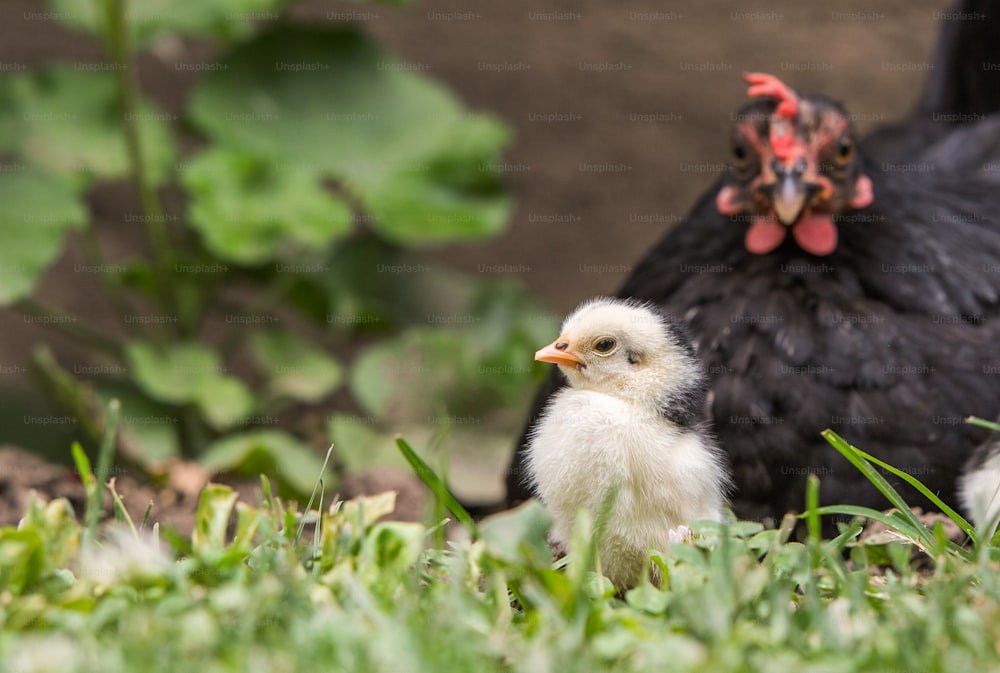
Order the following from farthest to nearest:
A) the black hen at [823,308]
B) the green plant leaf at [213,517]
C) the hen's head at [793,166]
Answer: the hen's head at [793,166]
the black hen at [823,308]
the green plant leaf at [213,517]

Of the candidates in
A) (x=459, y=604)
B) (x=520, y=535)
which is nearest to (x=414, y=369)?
(x=520, y=535)

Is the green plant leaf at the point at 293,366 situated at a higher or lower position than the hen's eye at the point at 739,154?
lower

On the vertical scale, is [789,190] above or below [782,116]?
below

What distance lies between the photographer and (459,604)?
1509mm

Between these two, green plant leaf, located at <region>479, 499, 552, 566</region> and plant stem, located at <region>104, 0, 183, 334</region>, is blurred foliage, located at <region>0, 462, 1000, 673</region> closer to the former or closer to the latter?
green plant leaf, located at <region>479, 499, 552, 566</region>

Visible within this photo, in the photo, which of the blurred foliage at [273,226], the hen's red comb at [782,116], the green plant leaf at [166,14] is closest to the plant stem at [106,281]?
the blurred foliage at [273,226]

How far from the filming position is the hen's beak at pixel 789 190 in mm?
2486

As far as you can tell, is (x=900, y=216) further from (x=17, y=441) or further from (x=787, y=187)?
(x=17, y=441)

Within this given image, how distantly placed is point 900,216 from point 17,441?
307 centimetres

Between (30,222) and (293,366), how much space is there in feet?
3.58

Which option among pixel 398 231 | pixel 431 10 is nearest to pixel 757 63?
pixel 431 10

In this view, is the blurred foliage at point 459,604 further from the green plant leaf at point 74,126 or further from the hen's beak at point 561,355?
the green plant leaf at point 74,126

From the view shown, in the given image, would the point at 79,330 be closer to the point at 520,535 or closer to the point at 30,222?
the point at 30,222

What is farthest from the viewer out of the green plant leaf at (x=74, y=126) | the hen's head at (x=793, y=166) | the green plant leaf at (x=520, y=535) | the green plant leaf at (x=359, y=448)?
the green plant leaf at (x=74, y=126)
